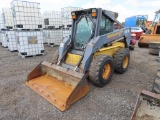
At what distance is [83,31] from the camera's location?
3781 mm

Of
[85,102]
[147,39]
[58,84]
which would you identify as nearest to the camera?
[85,102]

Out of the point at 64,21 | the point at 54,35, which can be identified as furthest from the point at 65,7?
the point at 54,35

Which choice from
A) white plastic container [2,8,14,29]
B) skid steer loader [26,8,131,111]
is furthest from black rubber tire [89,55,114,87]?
white plastic container [2,8,14,29]

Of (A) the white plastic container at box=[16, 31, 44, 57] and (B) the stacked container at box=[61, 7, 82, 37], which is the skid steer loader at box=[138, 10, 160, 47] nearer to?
(B) the stacked container at box=[61, 7, 82, 37]

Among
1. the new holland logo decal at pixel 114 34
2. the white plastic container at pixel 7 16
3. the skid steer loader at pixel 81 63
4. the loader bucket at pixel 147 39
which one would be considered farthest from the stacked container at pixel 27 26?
the loader bucket at pixel 147 39

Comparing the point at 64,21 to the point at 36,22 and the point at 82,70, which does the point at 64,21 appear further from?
the point at 82,70

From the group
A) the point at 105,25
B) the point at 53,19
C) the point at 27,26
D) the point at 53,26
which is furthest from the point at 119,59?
the point at 53,19

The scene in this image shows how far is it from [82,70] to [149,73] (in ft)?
7.95

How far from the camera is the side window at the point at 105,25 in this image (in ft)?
12.1

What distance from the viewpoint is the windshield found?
363cm

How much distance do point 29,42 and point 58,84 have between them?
12.9 feet

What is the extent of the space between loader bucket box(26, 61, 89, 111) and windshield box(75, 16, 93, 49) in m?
1.05

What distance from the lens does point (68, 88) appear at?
119 inches

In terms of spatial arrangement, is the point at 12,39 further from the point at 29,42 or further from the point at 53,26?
the point at 53,26
